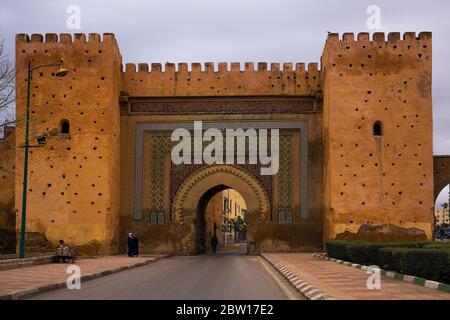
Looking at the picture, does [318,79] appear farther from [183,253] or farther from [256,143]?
[183,253]

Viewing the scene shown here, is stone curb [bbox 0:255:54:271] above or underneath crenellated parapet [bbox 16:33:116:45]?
underneath

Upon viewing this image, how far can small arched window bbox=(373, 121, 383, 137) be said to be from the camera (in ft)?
80.3

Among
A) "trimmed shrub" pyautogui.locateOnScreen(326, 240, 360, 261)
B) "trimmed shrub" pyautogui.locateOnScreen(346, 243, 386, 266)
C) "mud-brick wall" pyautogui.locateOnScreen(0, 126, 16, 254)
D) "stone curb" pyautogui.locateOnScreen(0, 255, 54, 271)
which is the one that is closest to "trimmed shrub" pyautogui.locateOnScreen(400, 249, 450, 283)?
"trimmed shrub" pyautogui.locateOnScreen(346, 243, 386, 266)

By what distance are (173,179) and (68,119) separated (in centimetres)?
431

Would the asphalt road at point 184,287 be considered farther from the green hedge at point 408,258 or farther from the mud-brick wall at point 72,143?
the mud-brick wall at point 72,143

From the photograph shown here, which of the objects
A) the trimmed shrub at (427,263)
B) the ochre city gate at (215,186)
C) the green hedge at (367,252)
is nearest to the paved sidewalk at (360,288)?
the trimmed shrub at (427,263)

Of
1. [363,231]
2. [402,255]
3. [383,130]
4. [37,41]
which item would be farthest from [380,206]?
[37,41]

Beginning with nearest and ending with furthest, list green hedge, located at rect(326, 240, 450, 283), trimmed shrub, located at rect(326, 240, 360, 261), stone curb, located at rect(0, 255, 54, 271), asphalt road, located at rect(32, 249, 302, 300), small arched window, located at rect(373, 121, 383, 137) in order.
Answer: asphalt road, located at rect(32, 249, 302, 300)
green hedge, located at rect(326, 240, 450, 283)
stone curb, located at rect(0, 255, 54, 271)
trimmed shrub, located at rect(326, 240, 360, 261)
small arched window, located at rect(373, 121, 383, 137)

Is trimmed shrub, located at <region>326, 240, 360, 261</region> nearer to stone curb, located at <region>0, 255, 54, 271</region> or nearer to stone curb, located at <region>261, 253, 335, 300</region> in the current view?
stone curb, located at <region>261, 253, 335, 300</region>

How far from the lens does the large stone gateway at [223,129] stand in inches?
954

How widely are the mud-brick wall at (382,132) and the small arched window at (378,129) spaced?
107mm

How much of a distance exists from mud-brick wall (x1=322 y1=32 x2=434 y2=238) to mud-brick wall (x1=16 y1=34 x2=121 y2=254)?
7.50 m

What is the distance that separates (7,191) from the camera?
26250mm

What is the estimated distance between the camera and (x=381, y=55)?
24.6 m
